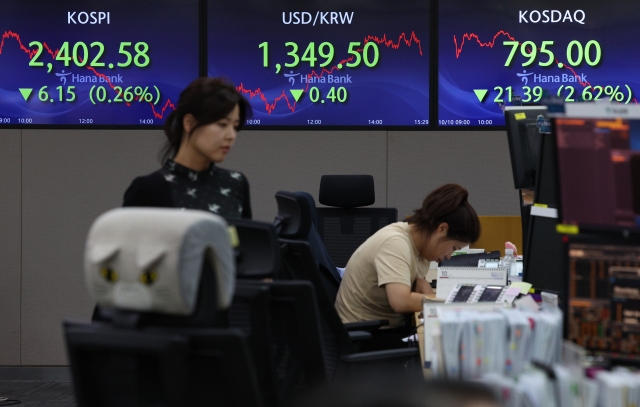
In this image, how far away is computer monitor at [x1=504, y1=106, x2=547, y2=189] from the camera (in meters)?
3.12

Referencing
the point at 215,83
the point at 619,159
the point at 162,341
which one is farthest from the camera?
the point at 215,83

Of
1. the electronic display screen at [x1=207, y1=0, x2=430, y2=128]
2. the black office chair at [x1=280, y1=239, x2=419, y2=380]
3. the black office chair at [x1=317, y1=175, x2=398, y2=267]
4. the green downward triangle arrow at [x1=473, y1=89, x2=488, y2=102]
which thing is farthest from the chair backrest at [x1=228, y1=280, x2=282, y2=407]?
the green downward triangle arrow at [x1=473, y1=89, x2=488, y2=102]

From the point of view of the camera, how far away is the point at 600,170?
1722 mm

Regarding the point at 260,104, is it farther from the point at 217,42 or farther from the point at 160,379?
the point at 160,379

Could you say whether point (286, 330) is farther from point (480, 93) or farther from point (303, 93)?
point (480, 93)

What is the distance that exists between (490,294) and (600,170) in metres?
1.18

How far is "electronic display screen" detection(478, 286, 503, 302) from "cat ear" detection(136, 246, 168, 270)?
159cm

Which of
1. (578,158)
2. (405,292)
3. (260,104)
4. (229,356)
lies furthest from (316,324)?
(260,104)

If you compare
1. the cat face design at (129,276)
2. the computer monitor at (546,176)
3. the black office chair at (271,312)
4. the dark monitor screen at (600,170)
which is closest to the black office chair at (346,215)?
the computer monitor at (546,176)

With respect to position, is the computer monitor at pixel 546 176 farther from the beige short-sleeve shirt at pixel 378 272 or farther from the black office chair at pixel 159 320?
the black office chair at pixel 159 320

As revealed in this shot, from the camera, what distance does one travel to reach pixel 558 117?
1.73 metres

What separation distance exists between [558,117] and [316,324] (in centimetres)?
87

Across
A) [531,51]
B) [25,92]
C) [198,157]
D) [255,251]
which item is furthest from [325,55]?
[255,251]

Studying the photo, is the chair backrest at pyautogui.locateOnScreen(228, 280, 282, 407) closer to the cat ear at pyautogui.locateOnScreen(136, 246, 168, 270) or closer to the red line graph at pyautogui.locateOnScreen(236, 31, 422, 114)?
the cat ear at pyautogui.locateOnScreen(136, 246, 168, 270)
